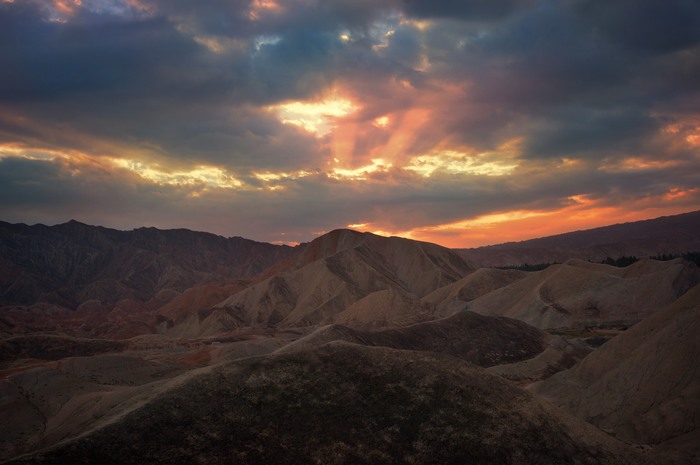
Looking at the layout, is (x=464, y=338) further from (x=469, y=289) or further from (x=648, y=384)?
(x=469, y=289)

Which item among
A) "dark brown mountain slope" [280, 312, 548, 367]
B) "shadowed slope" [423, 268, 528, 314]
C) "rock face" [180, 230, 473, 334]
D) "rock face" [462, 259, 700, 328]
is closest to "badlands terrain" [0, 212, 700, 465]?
"dark brown mountain slope" [280, 312, 548, 367]

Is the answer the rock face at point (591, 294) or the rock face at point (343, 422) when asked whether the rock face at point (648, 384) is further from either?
the rock face at point (591, 294)

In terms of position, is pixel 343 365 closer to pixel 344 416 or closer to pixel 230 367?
pixel 344 416

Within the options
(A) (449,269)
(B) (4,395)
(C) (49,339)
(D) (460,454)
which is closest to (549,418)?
(D) (460,454)

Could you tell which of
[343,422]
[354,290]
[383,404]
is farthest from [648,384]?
[354,290]

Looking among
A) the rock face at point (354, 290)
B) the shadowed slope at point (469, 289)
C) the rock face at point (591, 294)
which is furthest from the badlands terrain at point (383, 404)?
the shadowed slope at point (469, 289)

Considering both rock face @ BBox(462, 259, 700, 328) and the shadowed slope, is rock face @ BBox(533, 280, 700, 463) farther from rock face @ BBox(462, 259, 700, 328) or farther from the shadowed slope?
the shadowed slope

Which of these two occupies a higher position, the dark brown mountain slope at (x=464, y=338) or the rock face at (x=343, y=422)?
the rock face at (x=343, y=422)
